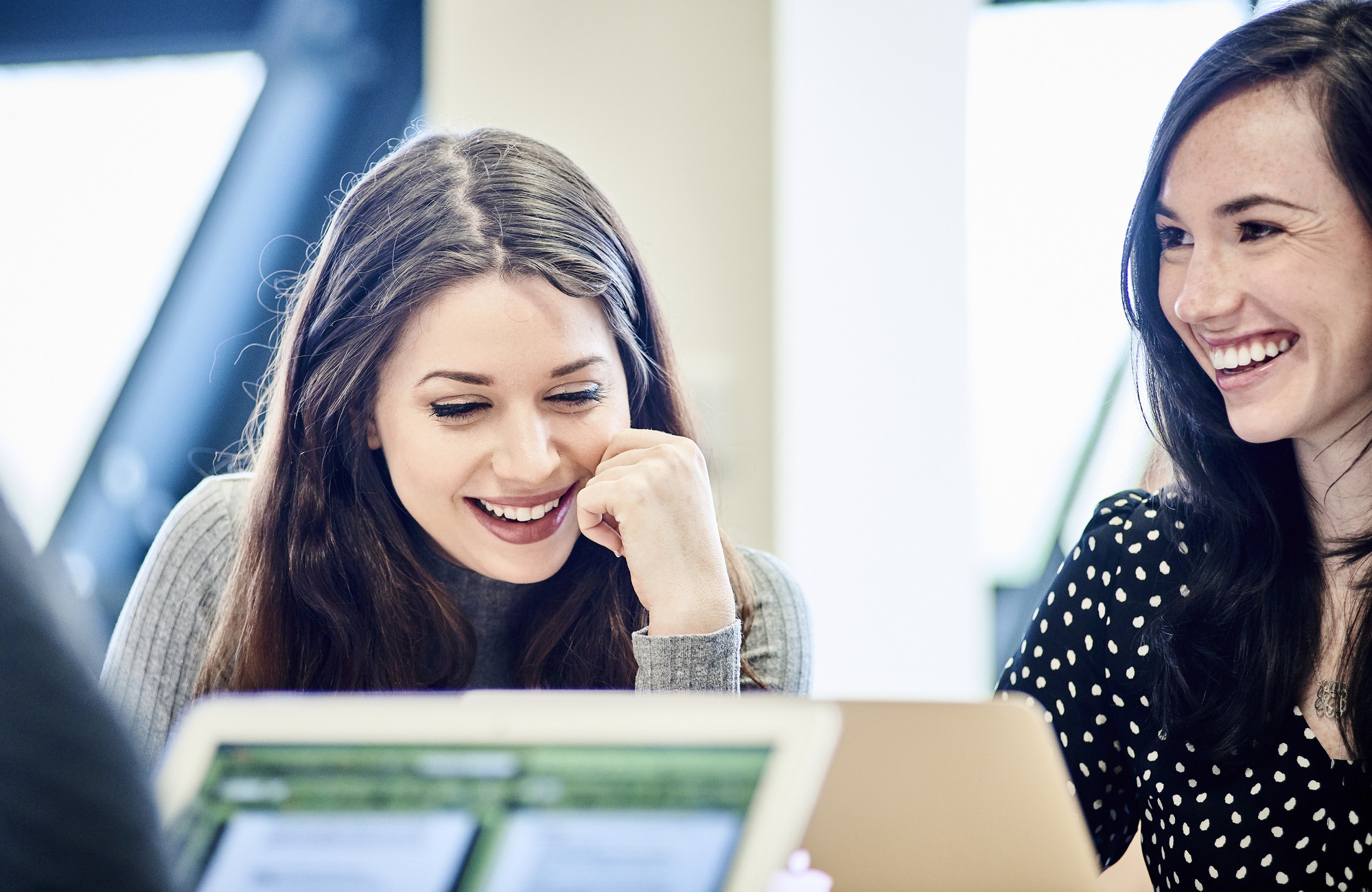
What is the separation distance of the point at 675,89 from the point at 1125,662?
63.3 inches

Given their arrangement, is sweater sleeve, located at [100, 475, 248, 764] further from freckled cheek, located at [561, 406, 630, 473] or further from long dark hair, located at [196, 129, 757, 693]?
freckled cheek, located at [561, 406, 630, 473]

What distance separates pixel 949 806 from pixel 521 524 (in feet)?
2.22

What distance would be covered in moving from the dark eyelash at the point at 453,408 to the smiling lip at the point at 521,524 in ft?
0.33

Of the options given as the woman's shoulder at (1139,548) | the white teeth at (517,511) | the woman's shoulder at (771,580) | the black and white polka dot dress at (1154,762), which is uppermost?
the white teeth at (517,511)

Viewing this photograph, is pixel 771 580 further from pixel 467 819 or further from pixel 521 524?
pixel 467 819

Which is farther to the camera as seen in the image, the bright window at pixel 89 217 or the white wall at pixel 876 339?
the bright window at pixel 89 217

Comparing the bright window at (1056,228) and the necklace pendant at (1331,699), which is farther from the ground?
the bright window at (1056,228)

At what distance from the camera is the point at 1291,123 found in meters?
1.10

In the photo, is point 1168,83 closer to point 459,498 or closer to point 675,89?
point 675,89

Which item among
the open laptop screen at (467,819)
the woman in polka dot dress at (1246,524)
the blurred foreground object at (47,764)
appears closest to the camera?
the blurred foreground object at (47,764)

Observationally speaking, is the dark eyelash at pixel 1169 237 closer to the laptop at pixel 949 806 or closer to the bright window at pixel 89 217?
the laptop at pixel 949 806

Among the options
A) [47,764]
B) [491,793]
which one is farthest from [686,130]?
[47,764]

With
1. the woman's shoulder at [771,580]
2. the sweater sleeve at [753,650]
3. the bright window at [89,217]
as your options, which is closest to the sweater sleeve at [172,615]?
the sweater sleeve at [753,650]

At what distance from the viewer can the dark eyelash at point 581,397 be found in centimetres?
128
